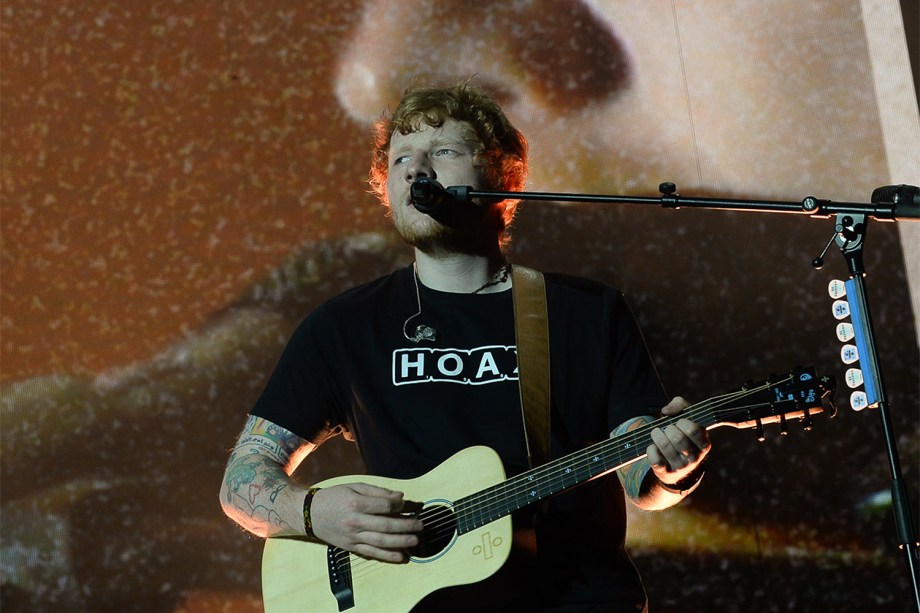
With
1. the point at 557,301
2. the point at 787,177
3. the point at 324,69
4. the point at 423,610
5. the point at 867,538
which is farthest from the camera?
the point at 324,69

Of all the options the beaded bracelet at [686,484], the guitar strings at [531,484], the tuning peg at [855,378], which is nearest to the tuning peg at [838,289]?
the tuning peg at [855,378]

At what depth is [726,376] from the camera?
276 cm

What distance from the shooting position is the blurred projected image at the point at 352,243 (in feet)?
8.90

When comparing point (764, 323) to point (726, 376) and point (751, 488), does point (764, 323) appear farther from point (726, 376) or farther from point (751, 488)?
point (751, 488)

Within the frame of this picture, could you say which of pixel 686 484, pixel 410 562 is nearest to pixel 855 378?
pixel 686 484

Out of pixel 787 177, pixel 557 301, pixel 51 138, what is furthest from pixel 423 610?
pixel 51 138

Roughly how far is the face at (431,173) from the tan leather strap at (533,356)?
18 centimetres

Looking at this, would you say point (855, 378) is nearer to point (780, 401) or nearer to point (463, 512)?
point (780, 401)

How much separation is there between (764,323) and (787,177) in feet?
1.42

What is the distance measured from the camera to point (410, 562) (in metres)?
1.97

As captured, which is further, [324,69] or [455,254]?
[324,69]

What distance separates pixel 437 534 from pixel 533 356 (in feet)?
1.49

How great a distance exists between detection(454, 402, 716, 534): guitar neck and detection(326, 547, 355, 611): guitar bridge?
0.88 feet

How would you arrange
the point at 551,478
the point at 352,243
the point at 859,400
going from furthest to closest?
the point at 352,243
the point at 551,478
the point at 859,400
